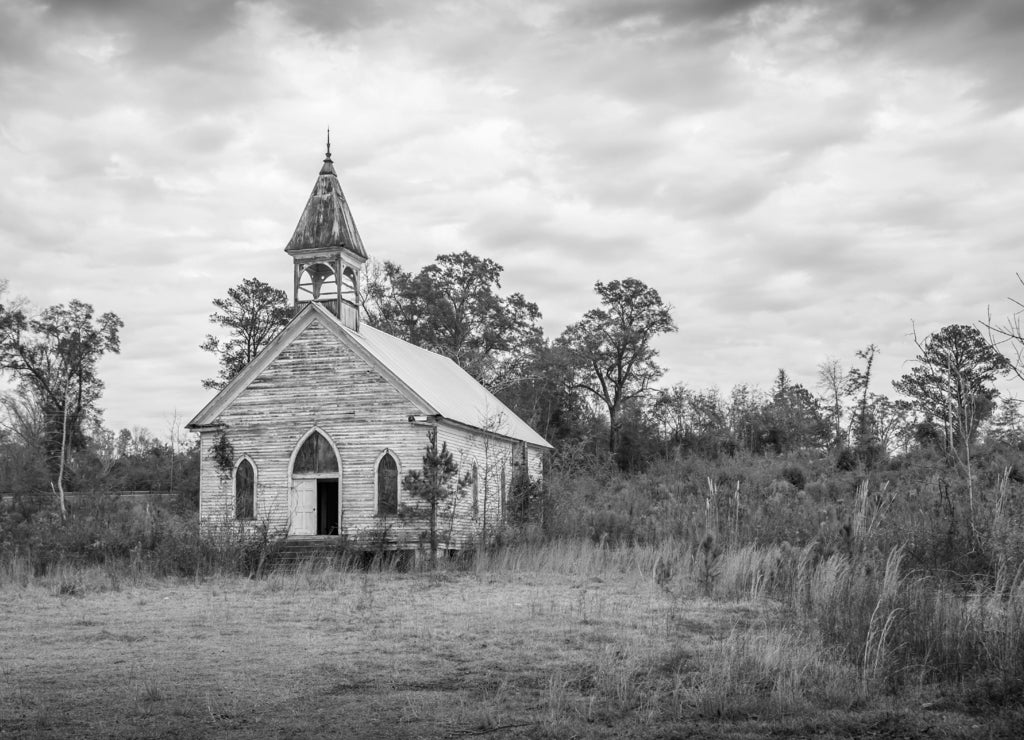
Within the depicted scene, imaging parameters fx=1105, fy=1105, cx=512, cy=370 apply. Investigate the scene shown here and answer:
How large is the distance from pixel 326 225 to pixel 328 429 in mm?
5960

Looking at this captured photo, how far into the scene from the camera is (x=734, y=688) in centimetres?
965

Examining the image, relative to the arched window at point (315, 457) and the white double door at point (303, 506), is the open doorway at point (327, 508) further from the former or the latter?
the arched window at point (315, 457)

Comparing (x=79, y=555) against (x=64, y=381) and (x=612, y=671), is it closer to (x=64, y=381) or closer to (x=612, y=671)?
(x=612, y=671)

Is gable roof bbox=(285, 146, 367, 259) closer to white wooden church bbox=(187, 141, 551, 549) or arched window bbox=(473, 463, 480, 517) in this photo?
white wooden church bbox=(187, 141, 551, 549)

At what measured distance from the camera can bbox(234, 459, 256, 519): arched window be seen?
2800cm

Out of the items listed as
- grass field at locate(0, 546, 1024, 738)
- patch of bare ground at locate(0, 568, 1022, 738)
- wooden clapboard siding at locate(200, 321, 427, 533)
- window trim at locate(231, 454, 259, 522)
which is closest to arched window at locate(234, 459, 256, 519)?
window trim at locate(231, 454, 259, 522)

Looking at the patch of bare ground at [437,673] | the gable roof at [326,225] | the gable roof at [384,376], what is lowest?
the patch of bare ground at [437,673]

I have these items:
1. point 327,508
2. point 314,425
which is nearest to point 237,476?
point 314,425

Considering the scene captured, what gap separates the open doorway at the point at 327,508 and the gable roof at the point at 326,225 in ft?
22.4

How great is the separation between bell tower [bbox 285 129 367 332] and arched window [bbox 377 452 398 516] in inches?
163

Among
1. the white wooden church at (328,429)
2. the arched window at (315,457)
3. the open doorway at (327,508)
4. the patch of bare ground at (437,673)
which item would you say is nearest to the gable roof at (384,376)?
the white wooden church at (328,429)

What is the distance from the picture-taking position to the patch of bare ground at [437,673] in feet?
29.0

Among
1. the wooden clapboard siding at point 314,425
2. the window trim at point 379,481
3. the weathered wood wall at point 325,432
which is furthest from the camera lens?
the wooden clapboard siding at point 314,425

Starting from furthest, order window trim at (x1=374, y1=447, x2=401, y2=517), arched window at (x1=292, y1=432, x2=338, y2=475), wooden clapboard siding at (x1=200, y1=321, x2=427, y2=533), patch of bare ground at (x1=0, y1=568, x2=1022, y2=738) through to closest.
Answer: arched window at (x1=292, y1=432, x2=338, y2=475) → wooden clapboard siding at (x1=200, y1=321, x2=427, y2=533) → window trim at (x1=374, y1=447, x2=401, y2=517) → patch of bare ground at (x1=0, y1=568, x2=1022, y2=738)
